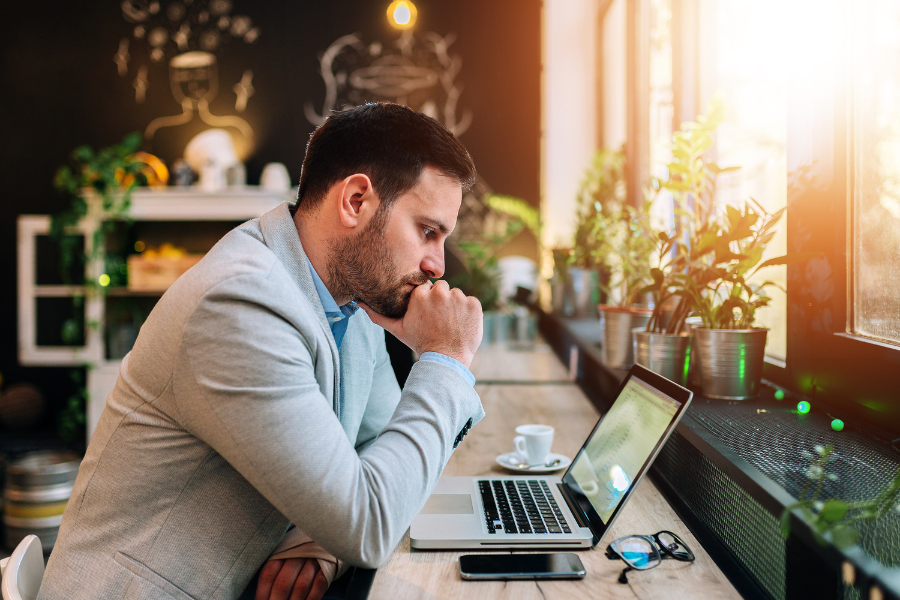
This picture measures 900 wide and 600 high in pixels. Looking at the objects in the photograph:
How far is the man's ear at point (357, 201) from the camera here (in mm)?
1072

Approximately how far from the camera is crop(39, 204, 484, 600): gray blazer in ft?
2.65

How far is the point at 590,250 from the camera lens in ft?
9.78

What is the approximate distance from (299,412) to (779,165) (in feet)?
4.30

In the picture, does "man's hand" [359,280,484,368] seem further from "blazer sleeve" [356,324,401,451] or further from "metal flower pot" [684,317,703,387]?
"metal flower pot" [684,317,703,387]

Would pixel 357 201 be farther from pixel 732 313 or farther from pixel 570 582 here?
pixel 732 313

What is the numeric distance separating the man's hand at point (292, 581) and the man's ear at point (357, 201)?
0.56 metres

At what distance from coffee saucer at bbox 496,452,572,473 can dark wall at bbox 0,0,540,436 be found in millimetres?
3025

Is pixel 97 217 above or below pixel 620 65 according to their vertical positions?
below

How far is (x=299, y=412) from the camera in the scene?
0.81m

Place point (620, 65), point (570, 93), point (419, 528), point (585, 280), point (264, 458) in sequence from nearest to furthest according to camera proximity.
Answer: point (264, 458) → point (419, 528) → point (585, 280) → point (620, 65) → point (570, 93)

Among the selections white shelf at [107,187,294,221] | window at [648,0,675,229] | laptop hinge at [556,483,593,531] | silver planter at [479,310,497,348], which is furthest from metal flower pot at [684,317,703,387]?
white shelf at [107,187,294,221]

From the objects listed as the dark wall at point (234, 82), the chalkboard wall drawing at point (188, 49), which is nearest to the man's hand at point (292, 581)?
the dark wall at point (234, 82)

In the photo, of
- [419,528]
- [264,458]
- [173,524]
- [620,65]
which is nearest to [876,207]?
[419,528]

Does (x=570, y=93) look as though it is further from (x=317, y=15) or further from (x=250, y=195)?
(x=250, y=195)
